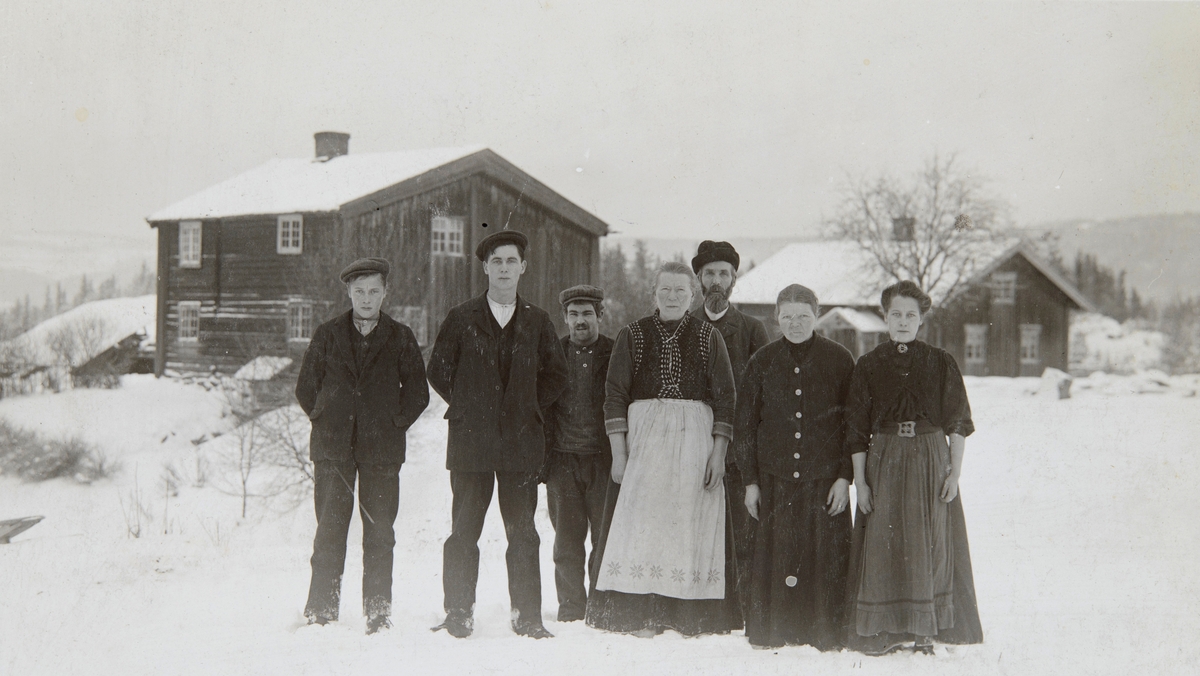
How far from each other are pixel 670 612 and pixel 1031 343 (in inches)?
849

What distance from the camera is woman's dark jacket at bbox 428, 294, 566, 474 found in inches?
169

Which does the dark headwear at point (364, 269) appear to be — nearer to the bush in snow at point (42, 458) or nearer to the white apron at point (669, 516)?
the white apron at point (669, 516)

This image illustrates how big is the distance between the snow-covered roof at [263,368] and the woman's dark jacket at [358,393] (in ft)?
25.0

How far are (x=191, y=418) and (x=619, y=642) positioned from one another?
34.1 ft

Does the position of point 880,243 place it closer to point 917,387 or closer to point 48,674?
point 917,387

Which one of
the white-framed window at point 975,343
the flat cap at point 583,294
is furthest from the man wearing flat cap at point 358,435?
the white-framed window at point 975,343

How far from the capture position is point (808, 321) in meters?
4.30

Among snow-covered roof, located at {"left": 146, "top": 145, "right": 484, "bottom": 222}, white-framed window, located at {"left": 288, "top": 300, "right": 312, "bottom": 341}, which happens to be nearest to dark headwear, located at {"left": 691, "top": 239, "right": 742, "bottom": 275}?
snow-covered roof, located at {"left": 146, "top": 145, "right": 484, "bottom": 222}

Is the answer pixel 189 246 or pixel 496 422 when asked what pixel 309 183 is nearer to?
pixel 189 246

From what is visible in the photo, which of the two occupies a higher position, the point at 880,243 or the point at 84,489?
the point at 880,243

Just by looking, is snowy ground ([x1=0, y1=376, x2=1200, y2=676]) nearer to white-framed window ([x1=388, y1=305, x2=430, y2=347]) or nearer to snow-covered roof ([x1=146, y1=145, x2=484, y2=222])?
white-framed window ([x1=388, y1=305, x2=430, y2=347])

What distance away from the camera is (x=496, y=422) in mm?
4301

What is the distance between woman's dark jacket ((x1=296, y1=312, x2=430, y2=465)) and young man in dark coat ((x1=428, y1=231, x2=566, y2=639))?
232 millimetres

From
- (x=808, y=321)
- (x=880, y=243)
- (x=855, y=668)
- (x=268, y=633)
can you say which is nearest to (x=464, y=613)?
(x=268, y=633)
